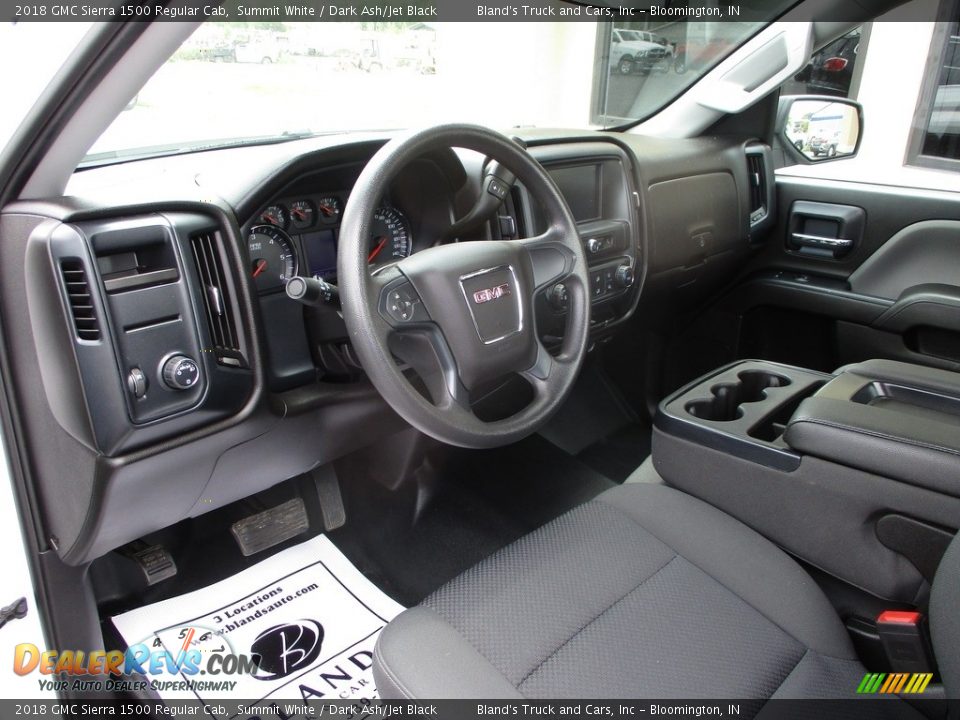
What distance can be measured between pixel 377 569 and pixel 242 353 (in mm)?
803

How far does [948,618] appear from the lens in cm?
81

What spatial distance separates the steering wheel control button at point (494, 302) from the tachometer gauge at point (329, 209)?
39 centimetres

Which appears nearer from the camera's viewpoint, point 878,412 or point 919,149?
point 878,412

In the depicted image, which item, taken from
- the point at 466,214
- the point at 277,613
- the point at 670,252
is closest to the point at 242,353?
the point at 466,214

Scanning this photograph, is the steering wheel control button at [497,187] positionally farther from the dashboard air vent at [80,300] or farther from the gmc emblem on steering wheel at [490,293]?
the dashboard air vent at [80,300]

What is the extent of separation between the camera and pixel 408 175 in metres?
1.44

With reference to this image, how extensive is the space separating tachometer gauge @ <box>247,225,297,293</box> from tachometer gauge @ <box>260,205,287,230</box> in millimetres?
11

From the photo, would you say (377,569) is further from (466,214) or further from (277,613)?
(466,214)

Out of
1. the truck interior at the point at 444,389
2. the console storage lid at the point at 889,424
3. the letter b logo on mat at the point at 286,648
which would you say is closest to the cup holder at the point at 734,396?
the truck interior at the point at 444,389

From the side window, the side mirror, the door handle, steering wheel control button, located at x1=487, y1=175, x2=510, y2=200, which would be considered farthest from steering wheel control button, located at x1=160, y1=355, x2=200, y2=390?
the side window

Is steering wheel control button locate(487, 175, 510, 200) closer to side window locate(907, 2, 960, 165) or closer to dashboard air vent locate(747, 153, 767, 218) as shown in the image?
dashboard air vent locate(747, 153, 767, 218)

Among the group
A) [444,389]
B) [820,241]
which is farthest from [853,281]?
[444,389]

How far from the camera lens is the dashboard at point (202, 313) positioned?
3.28 ft

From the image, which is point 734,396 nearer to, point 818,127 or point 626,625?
point 626,625
